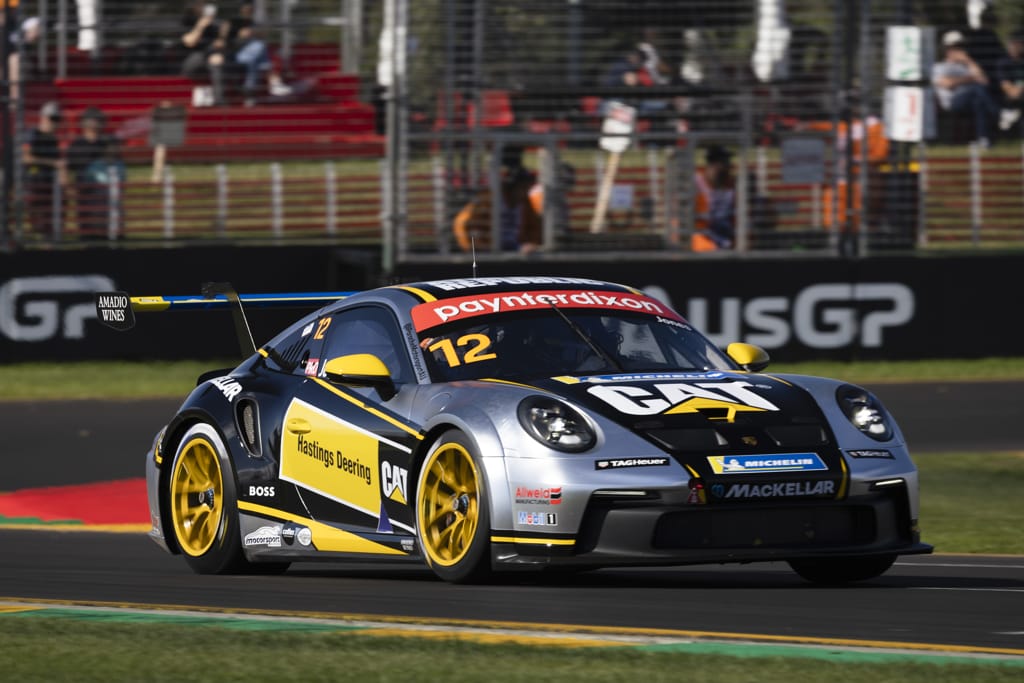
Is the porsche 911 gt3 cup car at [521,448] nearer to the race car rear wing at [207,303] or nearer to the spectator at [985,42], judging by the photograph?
the race car rear wing at [207,303]

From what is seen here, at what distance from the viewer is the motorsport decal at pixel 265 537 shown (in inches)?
332

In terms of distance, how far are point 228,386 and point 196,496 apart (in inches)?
20.2

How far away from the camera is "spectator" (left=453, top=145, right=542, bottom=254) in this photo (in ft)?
66.1

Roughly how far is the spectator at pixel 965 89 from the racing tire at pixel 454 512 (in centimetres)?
1416

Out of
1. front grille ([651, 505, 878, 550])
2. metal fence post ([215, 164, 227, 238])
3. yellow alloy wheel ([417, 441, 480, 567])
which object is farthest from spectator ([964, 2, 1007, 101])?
yellow alloy wheel ([417, 441, 480, 567])

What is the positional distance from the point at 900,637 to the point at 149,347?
14128 millimetres

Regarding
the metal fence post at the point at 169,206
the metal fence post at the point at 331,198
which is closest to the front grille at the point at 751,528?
the metal fence post at the point at 169,206

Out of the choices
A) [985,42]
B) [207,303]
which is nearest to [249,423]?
[207,303]

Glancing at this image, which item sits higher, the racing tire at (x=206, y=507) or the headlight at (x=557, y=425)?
the headlight at (x=557, y=425)

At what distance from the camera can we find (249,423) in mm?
8680

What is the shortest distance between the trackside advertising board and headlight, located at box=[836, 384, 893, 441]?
1147cm

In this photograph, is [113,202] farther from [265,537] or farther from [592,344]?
[592,344]

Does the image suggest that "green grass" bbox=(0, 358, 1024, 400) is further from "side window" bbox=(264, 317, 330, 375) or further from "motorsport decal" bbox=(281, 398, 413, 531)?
"motorsport decal" bbox=(281, 398, 413, 531)

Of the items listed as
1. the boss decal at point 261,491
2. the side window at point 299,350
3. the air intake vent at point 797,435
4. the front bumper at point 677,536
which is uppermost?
the side window at point 299,350
